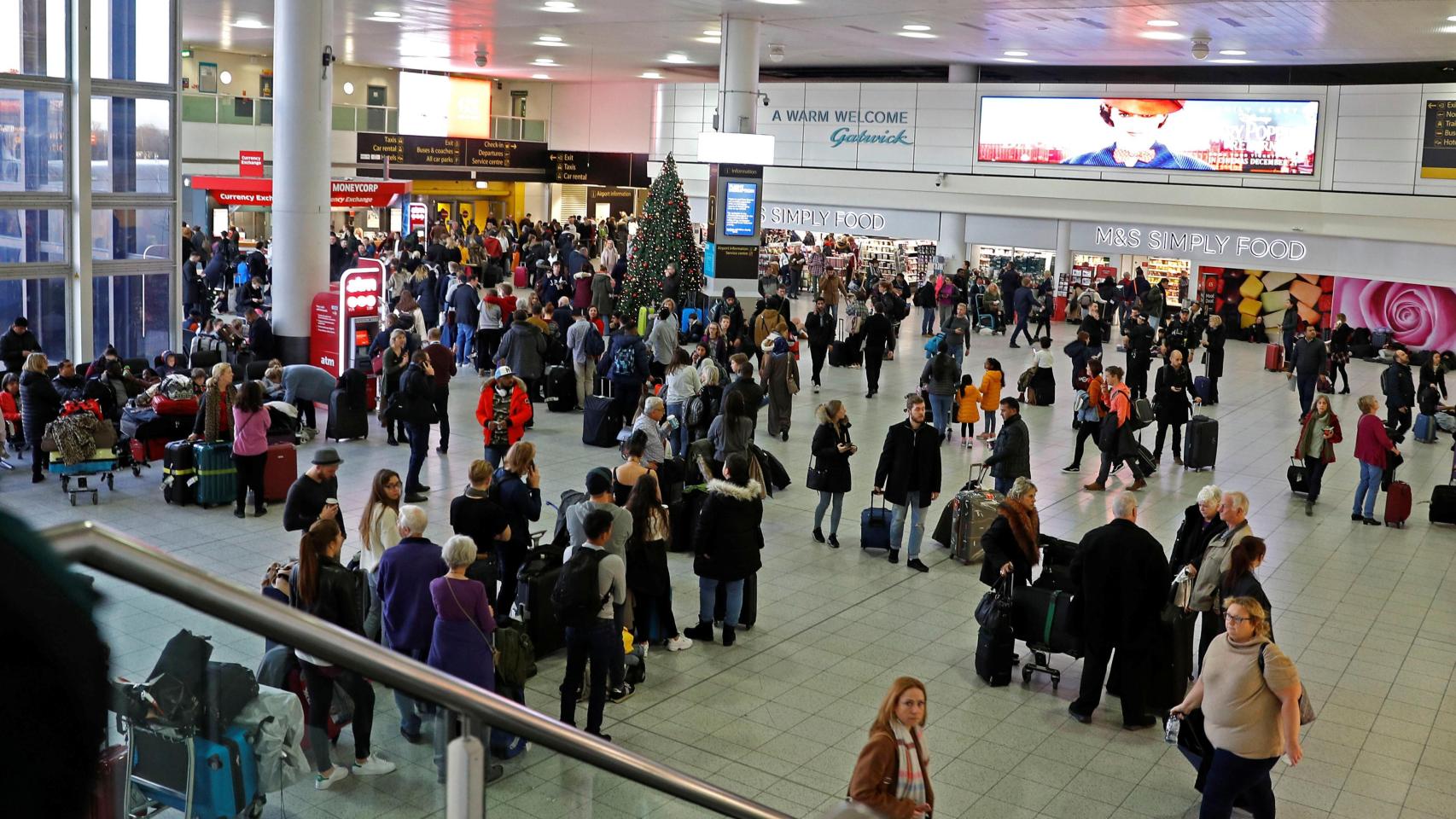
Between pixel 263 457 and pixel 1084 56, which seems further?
pixel 1084 56

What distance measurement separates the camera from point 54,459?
494 inches

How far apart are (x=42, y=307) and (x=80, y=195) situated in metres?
1.43

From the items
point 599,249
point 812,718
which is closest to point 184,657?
point 812,718

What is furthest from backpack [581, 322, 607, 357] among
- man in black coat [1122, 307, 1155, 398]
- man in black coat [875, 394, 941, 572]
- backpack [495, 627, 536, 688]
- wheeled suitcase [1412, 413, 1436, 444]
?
wheeled suitcase [1412, 413, 1436, 444]

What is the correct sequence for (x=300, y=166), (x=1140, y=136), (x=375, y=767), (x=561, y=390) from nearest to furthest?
1. (x=375, y=767)
2. (x=300, y=166)
3. (x=561, y=390)
4. (x=1140, y=136)

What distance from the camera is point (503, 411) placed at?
1316cm

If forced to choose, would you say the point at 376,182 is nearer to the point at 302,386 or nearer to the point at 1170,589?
the point at 302,386

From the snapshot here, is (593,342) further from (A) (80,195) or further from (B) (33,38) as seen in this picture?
(B) (33,38)

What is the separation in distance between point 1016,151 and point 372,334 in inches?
762

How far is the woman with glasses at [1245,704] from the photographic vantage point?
6.27m

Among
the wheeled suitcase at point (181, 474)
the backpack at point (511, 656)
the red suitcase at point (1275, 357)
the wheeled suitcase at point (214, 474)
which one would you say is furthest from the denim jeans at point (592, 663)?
the red suitcase at point (1275, 357)

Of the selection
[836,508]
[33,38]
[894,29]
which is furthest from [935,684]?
[894,29]

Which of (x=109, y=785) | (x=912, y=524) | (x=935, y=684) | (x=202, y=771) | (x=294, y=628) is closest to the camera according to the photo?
(x=109, y=785)

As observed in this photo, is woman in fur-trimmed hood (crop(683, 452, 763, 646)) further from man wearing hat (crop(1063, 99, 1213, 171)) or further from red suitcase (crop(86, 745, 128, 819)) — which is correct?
man wearing hat (crop(1063, 99, 1213, 171))
